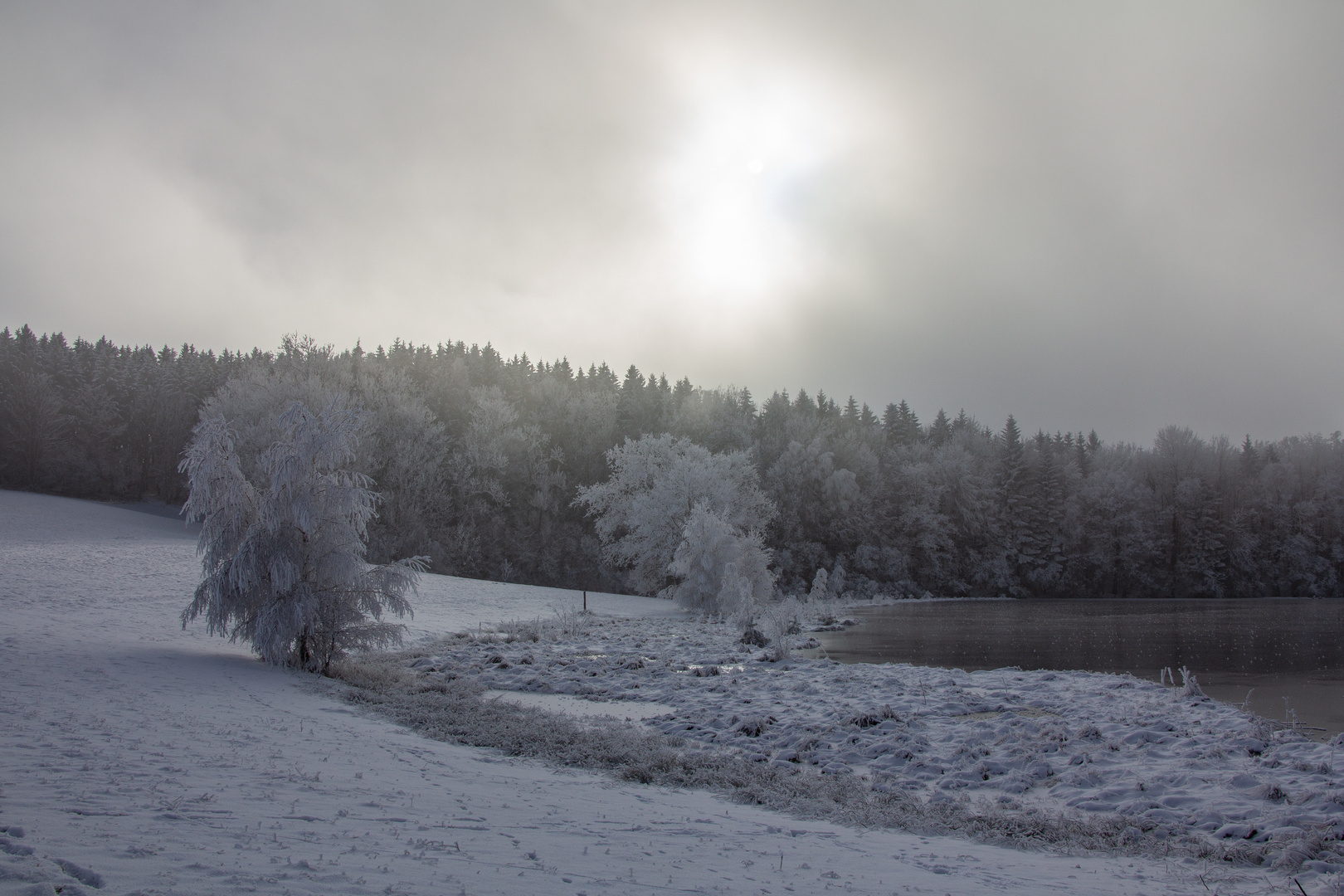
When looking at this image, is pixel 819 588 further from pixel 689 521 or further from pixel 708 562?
pixel 708 562

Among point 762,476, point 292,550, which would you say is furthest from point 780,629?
point 762,476

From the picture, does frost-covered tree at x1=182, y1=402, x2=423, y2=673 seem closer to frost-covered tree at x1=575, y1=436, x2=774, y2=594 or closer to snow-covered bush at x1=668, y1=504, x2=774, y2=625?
snow-covered bush at x1=668, y1=504, x2=774, y2=625

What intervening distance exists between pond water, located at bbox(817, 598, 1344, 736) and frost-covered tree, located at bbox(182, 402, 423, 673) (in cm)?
1416

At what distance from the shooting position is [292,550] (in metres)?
14.8

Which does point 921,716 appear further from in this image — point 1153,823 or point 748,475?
point 748,475

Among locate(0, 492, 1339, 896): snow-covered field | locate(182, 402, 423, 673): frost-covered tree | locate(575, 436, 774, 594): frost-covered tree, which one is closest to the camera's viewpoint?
locate(0, 492, 1339, 896): snow-covered field

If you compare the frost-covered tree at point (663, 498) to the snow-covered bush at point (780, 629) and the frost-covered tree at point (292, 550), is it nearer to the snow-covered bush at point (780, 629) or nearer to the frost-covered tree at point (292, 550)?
the snow-covered bush at point (780, 629)

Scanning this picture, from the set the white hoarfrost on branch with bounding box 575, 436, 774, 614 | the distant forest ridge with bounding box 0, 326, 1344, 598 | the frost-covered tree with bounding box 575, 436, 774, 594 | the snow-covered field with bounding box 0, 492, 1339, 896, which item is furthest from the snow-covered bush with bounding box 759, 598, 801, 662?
the distant forest ridge with bounding box 0, 326, 1344, 598

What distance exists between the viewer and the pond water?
16.2 meters

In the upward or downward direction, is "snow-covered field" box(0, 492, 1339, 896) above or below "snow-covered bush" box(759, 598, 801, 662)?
above

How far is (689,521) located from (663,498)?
4.96 m

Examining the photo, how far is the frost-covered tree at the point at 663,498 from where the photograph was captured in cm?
4178

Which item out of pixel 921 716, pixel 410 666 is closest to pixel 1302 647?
pixel 921 716

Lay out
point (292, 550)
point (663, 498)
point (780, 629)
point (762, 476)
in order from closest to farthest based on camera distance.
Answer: point (292, 550) < point (780, 629) < point (663, 498) < point (762, 476)
